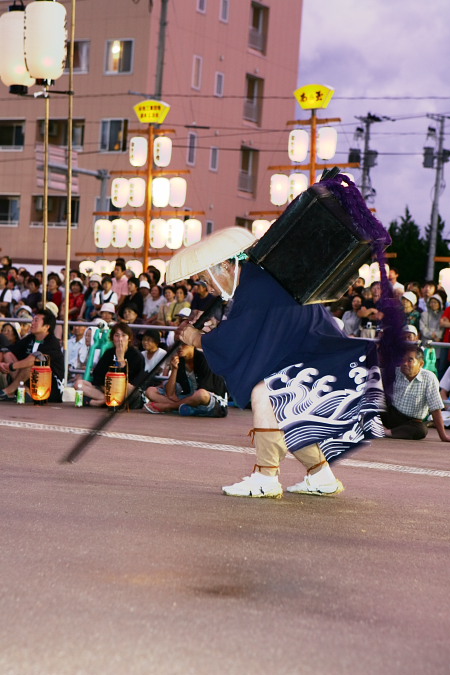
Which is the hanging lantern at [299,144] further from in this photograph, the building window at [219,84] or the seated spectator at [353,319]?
the building window at [219,84]

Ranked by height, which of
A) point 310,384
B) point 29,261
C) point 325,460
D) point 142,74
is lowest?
point 29,261

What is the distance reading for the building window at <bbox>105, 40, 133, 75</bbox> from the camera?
119 feet

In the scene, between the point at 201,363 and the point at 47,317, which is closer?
A: the point at 201,363

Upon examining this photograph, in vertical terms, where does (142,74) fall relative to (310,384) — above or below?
above

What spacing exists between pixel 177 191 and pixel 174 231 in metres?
1.54

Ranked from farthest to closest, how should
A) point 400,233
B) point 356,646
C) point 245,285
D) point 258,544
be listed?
point 400,233 → point 245,285 → point 258,544 → point 356,646

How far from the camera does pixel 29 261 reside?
3834 cm

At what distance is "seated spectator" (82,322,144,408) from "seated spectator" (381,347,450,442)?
344cm

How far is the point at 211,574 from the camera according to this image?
3824 mm

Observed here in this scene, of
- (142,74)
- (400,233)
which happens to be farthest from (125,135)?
(400,233)

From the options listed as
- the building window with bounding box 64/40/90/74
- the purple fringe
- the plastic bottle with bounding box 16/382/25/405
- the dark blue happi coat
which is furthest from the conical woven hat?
the building window with bounding box 64/40/90/74

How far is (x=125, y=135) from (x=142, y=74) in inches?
82.3

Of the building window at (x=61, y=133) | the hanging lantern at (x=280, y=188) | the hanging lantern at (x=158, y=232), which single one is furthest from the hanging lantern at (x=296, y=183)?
the building window at (x=61, y=133)

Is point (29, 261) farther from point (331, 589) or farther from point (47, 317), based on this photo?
point (331, 589)
